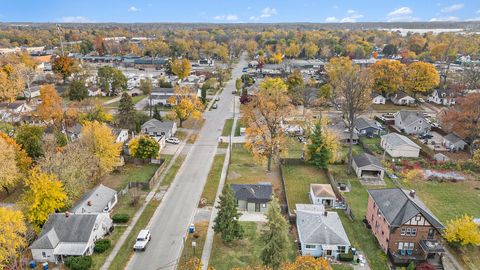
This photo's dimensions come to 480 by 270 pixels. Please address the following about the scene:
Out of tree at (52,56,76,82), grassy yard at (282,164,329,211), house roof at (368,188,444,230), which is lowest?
grassy yard at (282,164,329,211)

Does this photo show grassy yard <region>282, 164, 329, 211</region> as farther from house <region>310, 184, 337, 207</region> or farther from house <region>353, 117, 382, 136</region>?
house <region>353, 117, 382, 136</region>

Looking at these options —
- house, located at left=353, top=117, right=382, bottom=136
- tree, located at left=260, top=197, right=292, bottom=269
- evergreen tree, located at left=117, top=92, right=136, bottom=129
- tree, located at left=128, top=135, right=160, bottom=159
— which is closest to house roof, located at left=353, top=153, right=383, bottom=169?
house, located at left=353, top=117, right=382, bottom=136

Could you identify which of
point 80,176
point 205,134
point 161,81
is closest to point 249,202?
point 80,176

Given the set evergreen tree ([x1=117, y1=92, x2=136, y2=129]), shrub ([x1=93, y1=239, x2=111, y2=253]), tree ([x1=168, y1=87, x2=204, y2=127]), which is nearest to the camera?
shrub ([x1=93, y1=239, x2=111, y2=253])

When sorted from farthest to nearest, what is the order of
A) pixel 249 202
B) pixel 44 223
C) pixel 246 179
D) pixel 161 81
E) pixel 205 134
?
pixel 161 81 → pixel 205 134 → pixel 246 179 → pixel 249 202 → pixel 44 223

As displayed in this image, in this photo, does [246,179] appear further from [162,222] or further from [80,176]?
[80,176]

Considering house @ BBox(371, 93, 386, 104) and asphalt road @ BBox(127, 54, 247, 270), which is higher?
house @ BBox(371, 93, 386, 104)
